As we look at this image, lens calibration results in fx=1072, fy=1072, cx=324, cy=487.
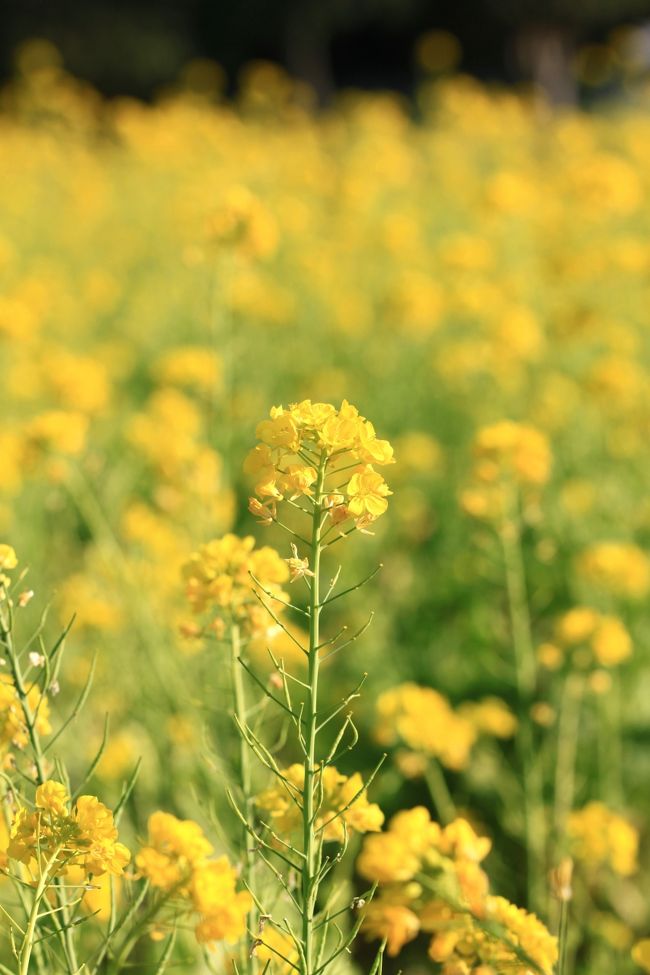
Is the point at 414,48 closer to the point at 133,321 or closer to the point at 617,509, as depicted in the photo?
the point at 133,321

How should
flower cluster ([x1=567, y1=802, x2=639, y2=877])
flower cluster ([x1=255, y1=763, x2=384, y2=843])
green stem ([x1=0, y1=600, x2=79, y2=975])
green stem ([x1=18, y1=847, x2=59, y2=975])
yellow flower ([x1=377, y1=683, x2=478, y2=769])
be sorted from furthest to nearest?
yellow flower ([x1=377, y1=683, x2=478, y2=769])
flower cluster ([x1=567, y1=802, x2=639, y2=877])
flower cluster ([x1=255, y1=763, x2=384, y2=843])
green stem ([x1=0, y1=600, x2=79, y2=975])
green stem ([x1=18, y1=847, x2=59, y2=975])

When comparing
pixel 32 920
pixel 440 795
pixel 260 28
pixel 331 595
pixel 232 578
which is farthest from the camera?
pixel 260 28

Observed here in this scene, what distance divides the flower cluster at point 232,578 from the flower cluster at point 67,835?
37 cm

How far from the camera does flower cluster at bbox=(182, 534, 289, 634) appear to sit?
1292 mm

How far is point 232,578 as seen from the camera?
1.30 metres

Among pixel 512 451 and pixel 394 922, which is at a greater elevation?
pixel 512 451

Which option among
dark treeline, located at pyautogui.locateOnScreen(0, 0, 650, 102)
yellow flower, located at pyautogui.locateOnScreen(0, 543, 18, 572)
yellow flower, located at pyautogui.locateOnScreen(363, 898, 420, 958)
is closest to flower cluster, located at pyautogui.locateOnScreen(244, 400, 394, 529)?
yellow flower, located at pyautogui.locateOnScreen(0, 543, 18, 572)

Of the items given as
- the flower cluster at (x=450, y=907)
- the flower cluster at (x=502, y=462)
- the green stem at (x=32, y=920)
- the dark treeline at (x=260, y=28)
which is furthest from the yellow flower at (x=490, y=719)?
the dark treeline at (x=260, y=28)

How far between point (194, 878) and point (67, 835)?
19cm

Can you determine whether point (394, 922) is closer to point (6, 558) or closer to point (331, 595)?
point (6, 558)

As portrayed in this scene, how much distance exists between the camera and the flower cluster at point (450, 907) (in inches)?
43.1

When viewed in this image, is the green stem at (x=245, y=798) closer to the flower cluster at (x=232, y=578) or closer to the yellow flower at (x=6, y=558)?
the flower cluster at (x=232, y=578)

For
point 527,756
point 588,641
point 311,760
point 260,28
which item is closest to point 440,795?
point 527,756

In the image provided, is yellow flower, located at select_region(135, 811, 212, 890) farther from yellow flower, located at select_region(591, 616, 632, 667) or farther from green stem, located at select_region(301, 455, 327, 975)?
yellow flower, located at select_region(591, 616, 632, 667)
